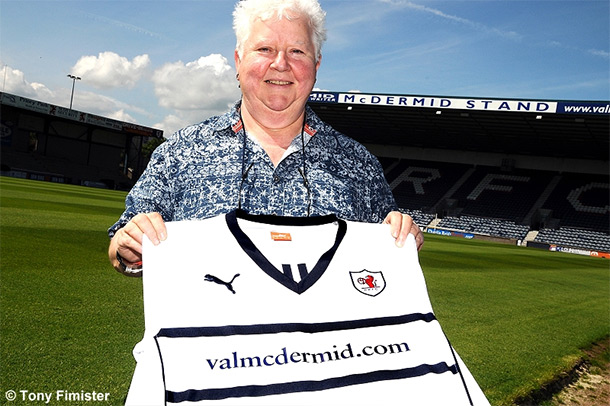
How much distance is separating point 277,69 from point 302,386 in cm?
124

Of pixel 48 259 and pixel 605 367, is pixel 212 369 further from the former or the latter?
pixel 48 259

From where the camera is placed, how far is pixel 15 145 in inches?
1672

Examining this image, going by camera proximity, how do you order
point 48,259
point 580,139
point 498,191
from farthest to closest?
point 498,191 → point 580,139 → point 48,259

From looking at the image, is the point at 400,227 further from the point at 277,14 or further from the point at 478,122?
the point at 478,122

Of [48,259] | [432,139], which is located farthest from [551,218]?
[48,259]

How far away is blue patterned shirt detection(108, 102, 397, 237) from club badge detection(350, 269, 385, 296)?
34 cm

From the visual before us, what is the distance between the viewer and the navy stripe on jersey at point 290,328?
1550 millimetres

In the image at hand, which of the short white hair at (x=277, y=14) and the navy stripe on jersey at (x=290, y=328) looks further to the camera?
the short white hair at (x=277, y=14)

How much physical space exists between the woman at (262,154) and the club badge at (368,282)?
0.19 meters

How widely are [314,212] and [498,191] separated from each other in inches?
1526

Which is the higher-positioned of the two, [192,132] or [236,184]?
[192,132]

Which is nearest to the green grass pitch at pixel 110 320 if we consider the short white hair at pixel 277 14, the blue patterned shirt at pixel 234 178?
the blue patterned shirt at pixel 234 178

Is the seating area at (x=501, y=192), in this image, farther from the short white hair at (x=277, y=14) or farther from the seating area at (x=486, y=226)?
the short white hair at (x=277, y=14)

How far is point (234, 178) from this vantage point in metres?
2.04
